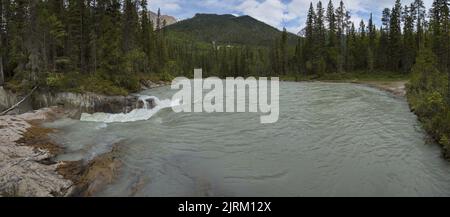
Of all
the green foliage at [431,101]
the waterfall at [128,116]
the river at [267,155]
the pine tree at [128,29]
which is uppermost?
the pine tree at [128,29]

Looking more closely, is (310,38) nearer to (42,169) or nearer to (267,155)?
(267,155)

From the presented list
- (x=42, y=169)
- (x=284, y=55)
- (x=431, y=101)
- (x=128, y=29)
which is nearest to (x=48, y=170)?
(x=42, y=169)

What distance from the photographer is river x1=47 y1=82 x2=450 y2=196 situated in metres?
10.9

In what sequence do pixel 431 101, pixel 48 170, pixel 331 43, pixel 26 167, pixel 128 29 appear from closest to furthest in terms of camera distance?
pixel 26 167, pixel 48 170, pixel 431 101, pixel 128 29, pixel 331 43

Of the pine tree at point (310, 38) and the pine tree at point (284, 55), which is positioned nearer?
the pine tree at point (310, 38)

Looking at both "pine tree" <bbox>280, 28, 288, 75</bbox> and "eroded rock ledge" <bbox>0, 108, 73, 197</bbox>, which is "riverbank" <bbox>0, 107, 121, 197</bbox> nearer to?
"eroded rock ledge" <bbox>0, 108, 73, 197</bbox>

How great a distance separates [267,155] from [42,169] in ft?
27.3

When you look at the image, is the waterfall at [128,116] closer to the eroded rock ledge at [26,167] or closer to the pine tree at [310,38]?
the eroded rock ledge at [26,167]

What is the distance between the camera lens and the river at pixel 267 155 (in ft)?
35.7

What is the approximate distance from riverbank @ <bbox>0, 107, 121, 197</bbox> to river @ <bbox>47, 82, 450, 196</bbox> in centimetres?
57

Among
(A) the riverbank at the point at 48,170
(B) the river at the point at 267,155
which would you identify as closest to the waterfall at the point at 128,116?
(B) the river at the point at 267,155

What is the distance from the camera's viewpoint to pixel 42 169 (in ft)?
37.6

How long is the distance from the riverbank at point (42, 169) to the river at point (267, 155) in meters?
0.57
